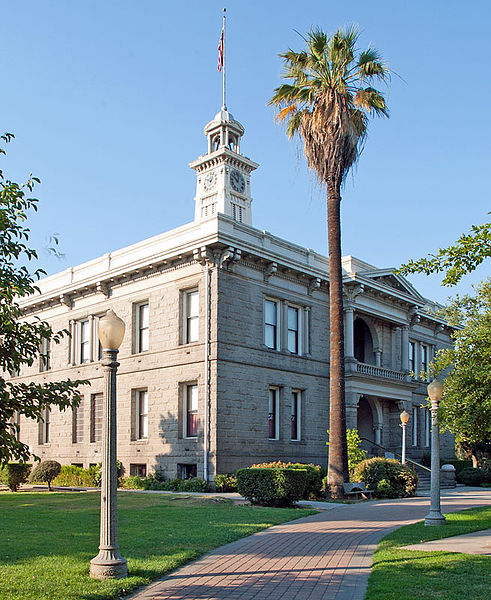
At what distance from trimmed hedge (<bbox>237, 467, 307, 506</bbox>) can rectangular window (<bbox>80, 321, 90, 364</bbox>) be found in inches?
631

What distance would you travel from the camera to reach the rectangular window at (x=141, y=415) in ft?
94.4

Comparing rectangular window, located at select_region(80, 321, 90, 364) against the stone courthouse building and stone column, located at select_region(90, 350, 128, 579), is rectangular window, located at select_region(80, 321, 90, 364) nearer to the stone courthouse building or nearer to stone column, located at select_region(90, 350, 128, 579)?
the stone courthouse building

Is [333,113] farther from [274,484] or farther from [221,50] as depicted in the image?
[221,50]

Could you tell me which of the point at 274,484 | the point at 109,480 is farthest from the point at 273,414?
the point at 109,480

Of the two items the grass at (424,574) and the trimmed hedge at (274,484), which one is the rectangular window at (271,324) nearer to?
the trimmed hedge at (274,484)

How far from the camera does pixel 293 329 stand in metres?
30.0

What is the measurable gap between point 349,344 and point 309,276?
3.92m

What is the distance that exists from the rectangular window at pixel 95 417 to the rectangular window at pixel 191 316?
684cm

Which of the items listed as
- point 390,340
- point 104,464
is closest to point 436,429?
point 104,464

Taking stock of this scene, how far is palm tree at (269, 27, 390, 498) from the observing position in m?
22.6

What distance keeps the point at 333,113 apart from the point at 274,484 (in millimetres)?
12411

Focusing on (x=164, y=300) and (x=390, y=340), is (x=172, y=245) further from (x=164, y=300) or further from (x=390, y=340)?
(x=390, y=340)

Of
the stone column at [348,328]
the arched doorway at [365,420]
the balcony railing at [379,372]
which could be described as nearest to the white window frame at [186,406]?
the stone column at [348,328]

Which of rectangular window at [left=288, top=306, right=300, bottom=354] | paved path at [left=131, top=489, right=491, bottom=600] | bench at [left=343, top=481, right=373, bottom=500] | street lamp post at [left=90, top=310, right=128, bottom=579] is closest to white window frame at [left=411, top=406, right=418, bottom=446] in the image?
rectangular window at [left=288, top=306, right=300, bottom=354]
